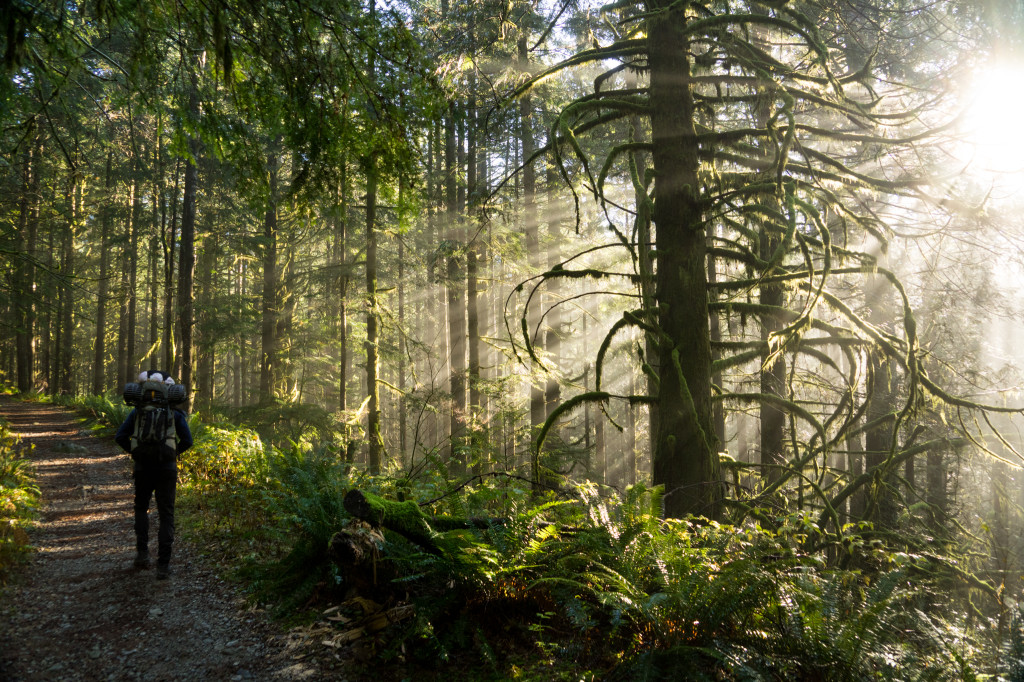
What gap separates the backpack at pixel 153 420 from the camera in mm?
5387

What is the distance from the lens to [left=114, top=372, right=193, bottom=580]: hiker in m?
5.39

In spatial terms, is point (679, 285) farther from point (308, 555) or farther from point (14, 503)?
point (14, 503)

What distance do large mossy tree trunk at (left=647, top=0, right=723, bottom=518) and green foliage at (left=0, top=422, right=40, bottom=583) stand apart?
6.67 metres

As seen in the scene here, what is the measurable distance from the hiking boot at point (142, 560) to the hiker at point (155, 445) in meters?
0.02

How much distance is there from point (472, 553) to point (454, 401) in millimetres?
11090

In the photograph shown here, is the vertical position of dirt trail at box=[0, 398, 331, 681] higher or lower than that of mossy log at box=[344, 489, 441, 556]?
lower

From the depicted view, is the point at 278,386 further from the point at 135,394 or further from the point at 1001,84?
the point at 1001,84

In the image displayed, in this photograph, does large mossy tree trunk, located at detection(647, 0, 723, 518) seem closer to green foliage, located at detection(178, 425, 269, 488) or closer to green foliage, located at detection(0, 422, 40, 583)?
green foliage, located at detection(178, 425, 269, 488)

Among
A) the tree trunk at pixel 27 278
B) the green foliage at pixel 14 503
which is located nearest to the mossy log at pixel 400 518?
the green foliage at pixel 14 503

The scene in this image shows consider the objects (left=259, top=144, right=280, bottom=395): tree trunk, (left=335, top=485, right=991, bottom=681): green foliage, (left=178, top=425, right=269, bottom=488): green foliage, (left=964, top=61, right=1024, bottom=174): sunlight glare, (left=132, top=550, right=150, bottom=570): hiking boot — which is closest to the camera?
(left=335, top=485, right=991, bottom=681): green foliage

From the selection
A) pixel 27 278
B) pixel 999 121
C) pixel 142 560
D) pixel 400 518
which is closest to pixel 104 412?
pixel 27 278

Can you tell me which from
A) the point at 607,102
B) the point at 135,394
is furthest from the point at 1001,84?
the point at 135,394

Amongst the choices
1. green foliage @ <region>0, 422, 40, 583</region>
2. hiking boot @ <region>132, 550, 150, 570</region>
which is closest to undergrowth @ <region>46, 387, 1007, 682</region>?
hiking boot @ <region>132, 550, 150, 570</region>

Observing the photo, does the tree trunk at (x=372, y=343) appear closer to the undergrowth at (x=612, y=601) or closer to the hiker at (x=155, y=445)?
the hiker at (x=155, y=445)
